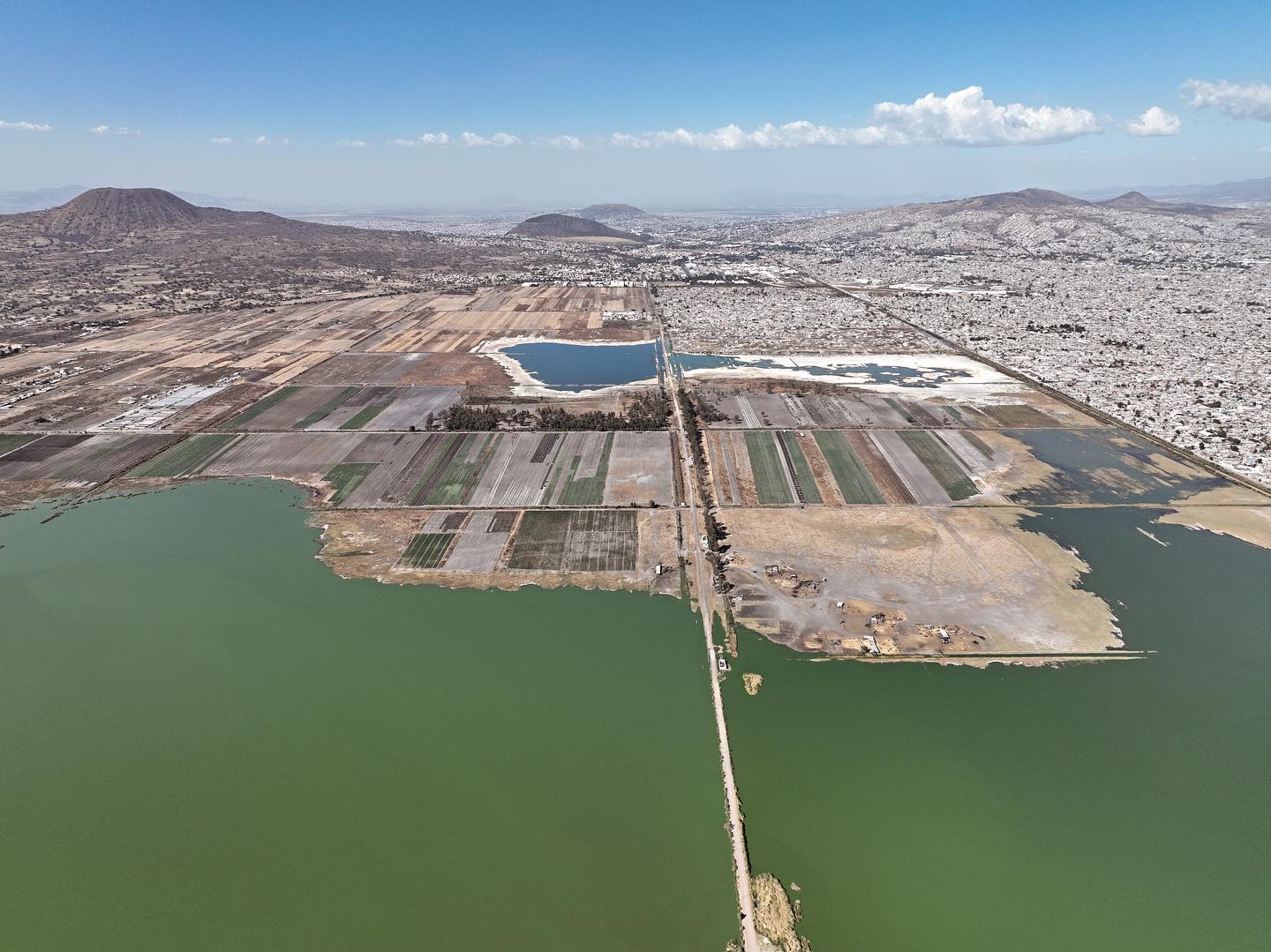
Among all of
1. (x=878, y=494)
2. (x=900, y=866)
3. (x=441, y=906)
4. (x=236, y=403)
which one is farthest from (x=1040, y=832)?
(x=236, y=403)

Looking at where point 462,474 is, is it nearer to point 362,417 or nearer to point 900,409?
point 362,417

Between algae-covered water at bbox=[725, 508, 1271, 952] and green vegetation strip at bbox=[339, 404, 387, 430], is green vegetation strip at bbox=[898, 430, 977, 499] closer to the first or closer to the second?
algae-covered water at bbox=[725, 508, 1271, 952]

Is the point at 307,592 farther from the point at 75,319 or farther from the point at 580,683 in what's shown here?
the point at 75,319

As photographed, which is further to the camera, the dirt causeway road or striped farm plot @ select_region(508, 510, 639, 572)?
striped farm plot @ select_region(508, 510, 639, 572)

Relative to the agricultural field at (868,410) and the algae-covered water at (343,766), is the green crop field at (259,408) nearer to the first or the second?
the algae-covered water at (343,766)

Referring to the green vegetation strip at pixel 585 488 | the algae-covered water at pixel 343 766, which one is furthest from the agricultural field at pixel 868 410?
the algae-covered water at pixel 343 766

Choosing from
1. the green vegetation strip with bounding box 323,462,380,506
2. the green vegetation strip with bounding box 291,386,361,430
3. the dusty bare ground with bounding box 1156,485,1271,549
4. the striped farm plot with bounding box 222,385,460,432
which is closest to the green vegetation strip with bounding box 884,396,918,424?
the dusty bare ground with bounding box 1156,485,1271,549
